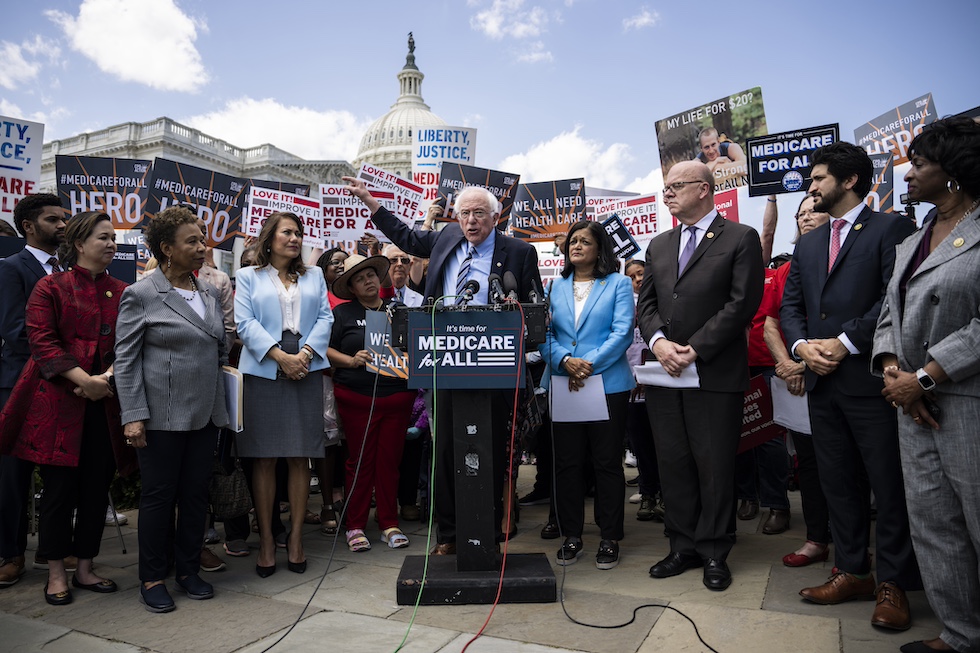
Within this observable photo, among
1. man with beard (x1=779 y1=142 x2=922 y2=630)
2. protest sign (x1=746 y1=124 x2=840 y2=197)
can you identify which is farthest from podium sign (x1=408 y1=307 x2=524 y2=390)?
protest sign (x1=746 y1=124 x2=840 y2=197)

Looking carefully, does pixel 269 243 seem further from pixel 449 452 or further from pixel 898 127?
pixel 898 127

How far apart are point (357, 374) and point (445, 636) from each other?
2347 mm

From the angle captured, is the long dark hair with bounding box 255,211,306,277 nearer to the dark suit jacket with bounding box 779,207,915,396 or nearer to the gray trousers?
the dark suit jacket with bounding box 779,207,915,396

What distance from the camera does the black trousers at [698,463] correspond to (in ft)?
13.3

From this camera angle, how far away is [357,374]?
17.0ft

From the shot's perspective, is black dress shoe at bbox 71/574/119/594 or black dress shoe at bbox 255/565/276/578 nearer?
black dress shoe at bbox 71/574/119/594

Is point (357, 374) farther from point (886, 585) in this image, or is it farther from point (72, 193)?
point (72, 193)

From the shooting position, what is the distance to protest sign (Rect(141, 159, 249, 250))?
7.60 m

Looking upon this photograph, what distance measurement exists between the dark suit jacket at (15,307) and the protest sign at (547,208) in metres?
6.05

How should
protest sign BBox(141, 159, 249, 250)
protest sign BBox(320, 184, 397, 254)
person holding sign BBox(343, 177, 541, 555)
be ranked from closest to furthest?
person holding sign BBox(343, 177, 541, 555) < protest sign BBox(141, 159, 249, 250) < protest sign BBox(320, 184, 397, 254)

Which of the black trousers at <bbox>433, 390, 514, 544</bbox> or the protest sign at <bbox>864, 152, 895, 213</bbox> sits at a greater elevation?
the protest sign at <bbox>864, 152, 895, 213</bbox>

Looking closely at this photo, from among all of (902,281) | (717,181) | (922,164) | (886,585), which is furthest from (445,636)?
(717,181)

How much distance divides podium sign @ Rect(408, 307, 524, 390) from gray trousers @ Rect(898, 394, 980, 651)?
1.86 m

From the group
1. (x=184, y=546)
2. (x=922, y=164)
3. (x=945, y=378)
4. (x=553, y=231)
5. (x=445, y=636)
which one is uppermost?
(x=553, y=231)
